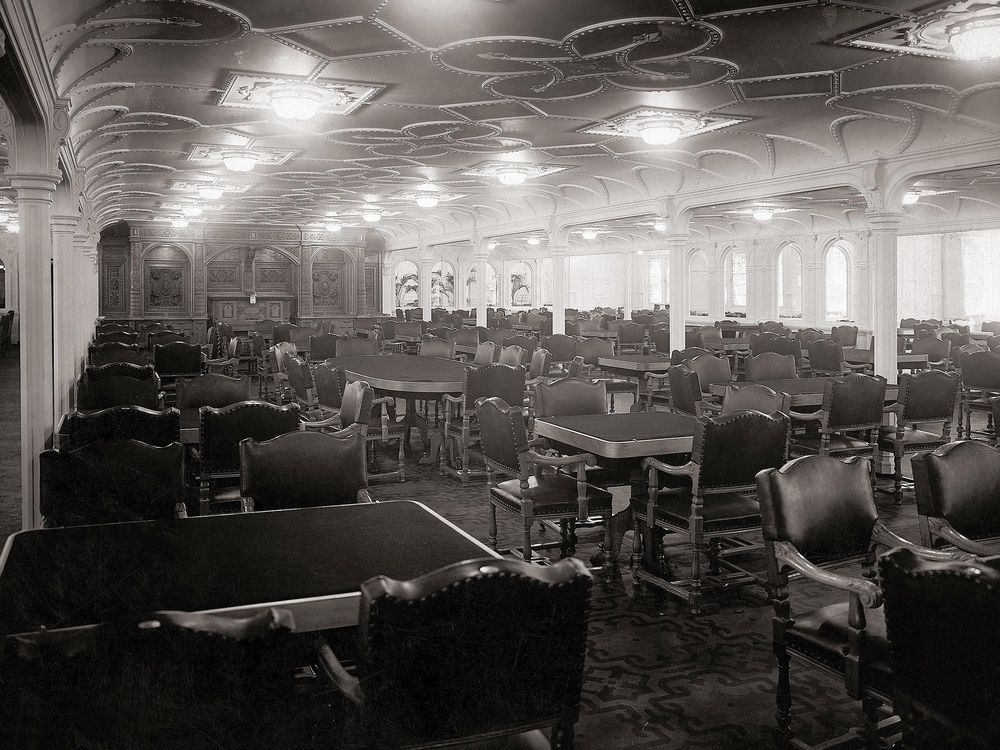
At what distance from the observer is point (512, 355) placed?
8.98m

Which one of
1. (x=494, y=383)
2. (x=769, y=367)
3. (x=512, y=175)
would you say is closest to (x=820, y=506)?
(x=494, y=383)

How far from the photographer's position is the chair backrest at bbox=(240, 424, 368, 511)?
3.55m

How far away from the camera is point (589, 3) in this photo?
4965mm

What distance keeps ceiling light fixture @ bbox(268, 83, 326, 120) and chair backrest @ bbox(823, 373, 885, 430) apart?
15.1ft

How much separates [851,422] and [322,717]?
515 centimetres

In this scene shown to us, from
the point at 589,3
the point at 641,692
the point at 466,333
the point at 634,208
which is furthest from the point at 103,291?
the point at 641,692

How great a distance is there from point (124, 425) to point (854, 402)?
4.68m

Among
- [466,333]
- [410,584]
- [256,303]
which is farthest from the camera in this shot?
[256,303]

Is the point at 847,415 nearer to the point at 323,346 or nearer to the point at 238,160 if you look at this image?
the point at 323,346

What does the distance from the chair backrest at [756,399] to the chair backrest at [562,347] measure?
5210 millimetres

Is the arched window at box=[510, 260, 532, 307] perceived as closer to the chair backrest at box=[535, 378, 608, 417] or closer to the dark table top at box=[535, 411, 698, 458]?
the chair backrest at box=[535, 378, 608, 417]

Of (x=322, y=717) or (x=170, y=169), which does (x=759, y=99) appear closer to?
(x=322, y=717)

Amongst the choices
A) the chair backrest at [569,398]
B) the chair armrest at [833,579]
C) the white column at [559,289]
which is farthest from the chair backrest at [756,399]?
the white column at [559,289]

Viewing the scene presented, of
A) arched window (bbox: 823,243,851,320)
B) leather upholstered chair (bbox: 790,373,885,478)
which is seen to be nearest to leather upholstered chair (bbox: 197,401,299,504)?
leather upholstered chair (bbox: 790,373,885,478)
